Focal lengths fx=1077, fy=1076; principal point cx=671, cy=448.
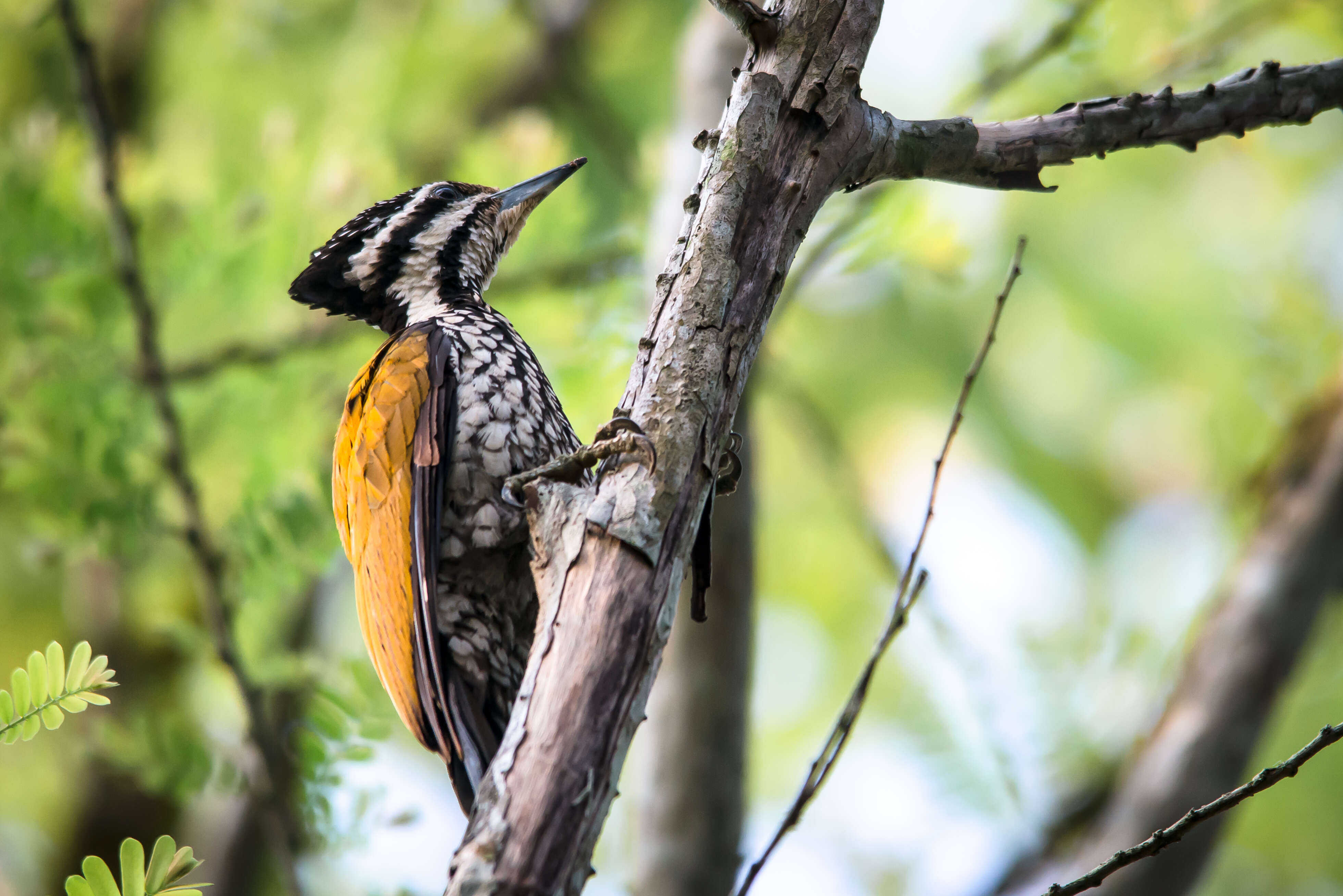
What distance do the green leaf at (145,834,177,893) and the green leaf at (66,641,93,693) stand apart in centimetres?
29

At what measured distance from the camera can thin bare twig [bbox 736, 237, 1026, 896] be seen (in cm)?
186

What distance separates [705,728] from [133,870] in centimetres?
254

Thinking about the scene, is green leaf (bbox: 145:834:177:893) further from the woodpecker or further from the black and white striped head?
the black and white striped head

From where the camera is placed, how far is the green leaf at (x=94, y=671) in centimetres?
169

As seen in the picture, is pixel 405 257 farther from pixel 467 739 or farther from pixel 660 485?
pixel 660 485

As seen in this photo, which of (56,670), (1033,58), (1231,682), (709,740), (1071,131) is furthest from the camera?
(1231,682)

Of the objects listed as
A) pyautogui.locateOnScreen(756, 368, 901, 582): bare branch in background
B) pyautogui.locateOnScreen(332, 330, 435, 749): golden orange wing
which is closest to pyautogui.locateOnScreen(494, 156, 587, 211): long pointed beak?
pyautogui.locateOnScreen(332, 330, 435, 749): golden orange wing

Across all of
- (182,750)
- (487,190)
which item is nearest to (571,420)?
(487,190)

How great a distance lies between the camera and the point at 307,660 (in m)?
3.64

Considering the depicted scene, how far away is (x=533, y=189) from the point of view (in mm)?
3725

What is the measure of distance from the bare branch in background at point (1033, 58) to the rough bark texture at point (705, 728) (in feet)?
2.85

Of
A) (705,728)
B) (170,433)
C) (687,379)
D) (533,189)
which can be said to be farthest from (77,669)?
(705,728)

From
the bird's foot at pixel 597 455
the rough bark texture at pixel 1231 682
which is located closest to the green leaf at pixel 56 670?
the bird's foot at pixel 597 455

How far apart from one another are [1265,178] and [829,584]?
409cm
